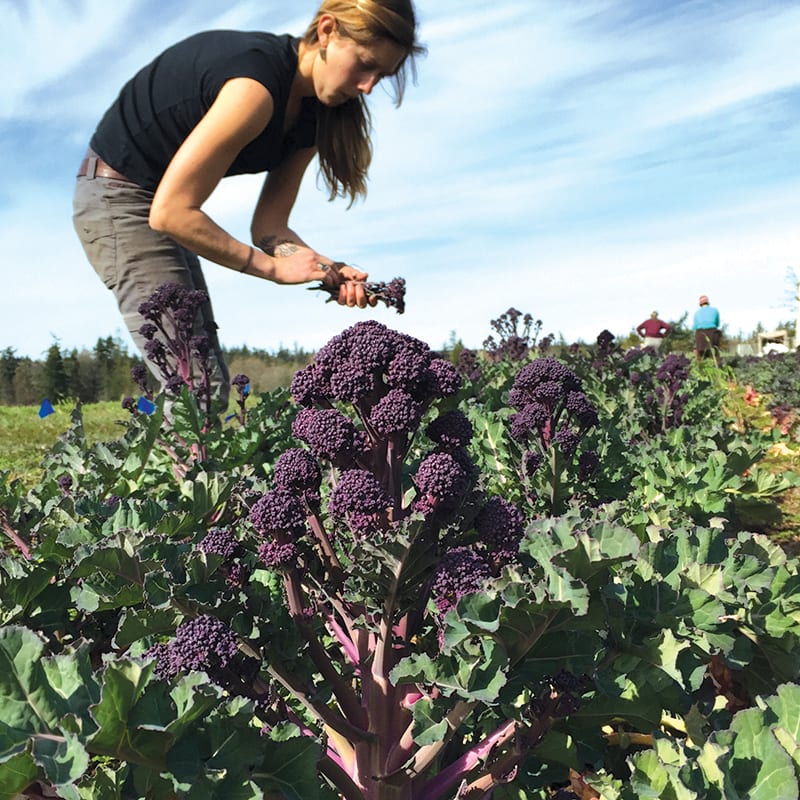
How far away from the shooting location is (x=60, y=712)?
4.04 ft

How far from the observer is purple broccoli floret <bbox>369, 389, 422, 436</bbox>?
1.57 m

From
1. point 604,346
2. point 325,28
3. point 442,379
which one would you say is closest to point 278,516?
point 442,379

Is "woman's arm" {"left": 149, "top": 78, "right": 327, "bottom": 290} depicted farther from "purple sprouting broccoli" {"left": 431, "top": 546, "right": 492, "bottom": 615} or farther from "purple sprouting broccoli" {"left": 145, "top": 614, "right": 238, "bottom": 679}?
"purple sprouting broccoli" {"left": 145, "top": 614, "right": 238, "bottom": 679}

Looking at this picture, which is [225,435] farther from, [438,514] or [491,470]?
[438,514]

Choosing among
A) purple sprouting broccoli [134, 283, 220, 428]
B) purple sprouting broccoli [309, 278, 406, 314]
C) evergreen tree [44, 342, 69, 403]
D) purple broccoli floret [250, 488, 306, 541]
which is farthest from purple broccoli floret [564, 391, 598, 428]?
evergreen tree [44, 342, 69, 403]

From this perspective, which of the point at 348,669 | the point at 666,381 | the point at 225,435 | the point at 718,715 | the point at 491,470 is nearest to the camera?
the point at 718,715

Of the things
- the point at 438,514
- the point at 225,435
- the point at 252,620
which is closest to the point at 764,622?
the point at 438,514

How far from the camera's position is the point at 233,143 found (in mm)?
3332

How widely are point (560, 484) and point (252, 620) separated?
186 centimetres

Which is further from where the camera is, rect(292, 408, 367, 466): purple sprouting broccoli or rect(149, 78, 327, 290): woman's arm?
rect(149, 78, 327, 290): woman's arm

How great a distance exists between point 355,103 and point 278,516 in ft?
10.5

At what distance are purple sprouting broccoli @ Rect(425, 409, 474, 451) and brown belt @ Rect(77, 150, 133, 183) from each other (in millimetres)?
3188

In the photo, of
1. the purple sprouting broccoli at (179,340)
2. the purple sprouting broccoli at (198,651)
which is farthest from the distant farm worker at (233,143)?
the purple sprouting broccoli at (198,651)

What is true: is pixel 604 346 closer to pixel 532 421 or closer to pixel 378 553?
pixel 532 421
